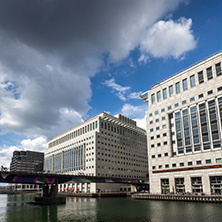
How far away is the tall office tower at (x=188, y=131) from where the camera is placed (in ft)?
294

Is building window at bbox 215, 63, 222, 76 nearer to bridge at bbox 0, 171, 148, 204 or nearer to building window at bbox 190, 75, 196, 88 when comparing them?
building window at bbox 190, 75, 196, 88

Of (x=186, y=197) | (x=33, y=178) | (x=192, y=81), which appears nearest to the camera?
(x=186, y=197)

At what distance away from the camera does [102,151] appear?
165m

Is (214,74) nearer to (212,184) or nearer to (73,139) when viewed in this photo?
(212,184)

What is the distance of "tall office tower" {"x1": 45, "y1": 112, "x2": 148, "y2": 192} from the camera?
161825 millimetres

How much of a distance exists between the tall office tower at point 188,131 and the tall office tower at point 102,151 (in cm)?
5606

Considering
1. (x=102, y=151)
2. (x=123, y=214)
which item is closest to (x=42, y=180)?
(x=123, y=214)

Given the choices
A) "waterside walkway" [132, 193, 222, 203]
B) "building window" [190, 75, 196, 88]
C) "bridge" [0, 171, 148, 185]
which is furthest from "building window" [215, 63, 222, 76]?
"bridge" [0, 171, 148, 185]

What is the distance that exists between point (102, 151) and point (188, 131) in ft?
262

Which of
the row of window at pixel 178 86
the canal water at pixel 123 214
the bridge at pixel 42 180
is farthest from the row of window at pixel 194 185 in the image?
the bridge at pixel 42 180

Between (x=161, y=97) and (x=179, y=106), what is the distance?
1333cm

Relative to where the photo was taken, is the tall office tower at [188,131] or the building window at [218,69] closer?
the tall office tower at [188,131]

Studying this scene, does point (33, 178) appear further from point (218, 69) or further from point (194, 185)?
point (218, 69)

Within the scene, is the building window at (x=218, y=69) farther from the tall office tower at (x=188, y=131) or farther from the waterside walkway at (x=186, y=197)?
the waterside walkway at (x=186, y=197)
